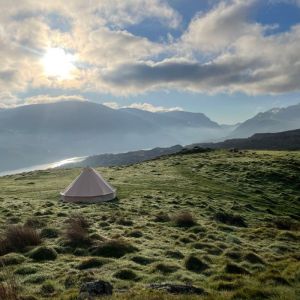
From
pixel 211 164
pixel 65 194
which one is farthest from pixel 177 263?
pixel 211 164

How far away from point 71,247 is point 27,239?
2.09 metres

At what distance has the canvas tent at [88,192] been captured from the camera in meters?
36.8

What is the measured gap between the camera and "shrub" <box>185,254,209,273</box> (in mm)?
15694

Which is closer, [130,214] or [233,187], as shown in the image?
[130,214]

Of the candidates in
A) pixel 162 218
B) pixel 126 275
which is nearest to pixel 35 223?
pixel 162 218

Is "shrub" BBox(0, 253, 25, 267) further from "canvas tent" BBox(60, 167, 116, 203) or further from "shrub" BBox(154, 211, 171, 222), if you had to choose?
"canvas tent" BBox(60, 167, 116, 203)

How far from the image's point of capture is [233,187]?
49.1 meters

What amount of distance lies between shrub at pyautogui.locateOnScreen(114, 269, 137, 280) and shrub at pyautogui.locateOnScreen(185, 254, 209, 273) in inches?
104

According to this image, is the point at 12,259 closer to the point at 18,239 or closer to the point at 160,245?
the point at 18,239

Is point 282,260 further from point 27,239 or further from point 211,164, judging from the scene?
point 211,164

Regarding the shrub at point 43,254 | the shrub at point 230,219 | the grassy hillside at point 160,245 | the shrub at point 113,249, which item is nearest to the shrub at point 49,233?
the grassy hillside at point 160,245

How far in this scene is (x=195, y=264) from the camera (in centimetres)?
1608

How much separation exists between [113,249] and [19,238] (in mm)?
4345

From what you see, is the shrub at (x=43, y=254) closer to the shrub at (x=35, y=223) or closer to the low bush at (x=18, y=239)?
the low bush at (x=18, y=239)
